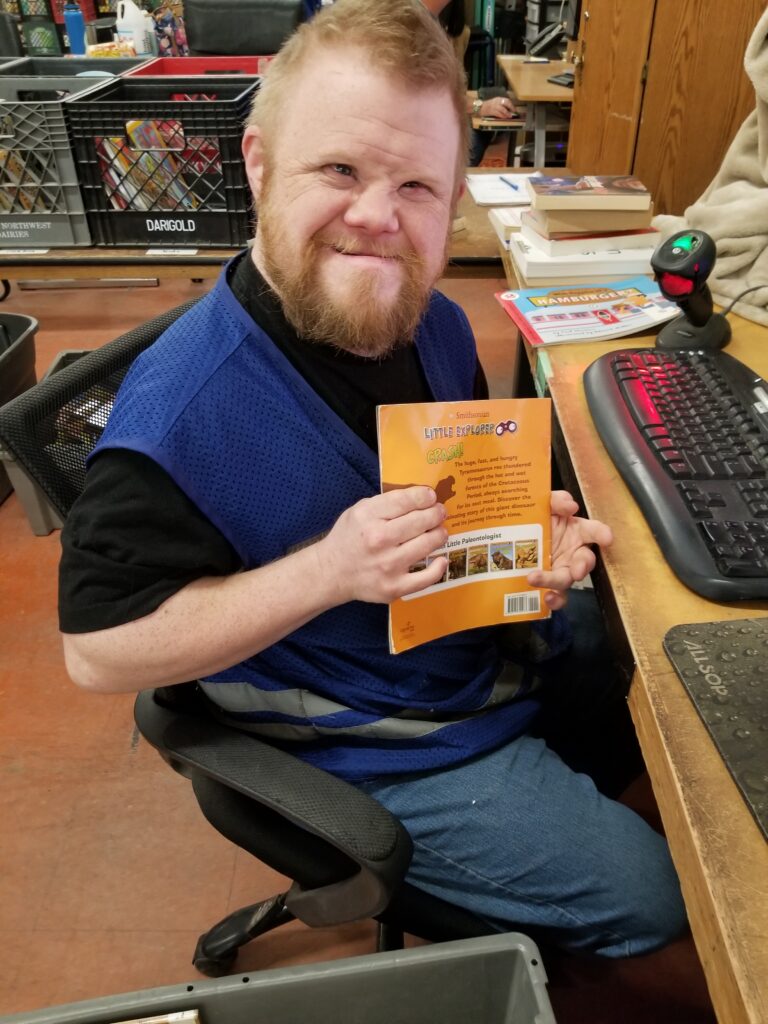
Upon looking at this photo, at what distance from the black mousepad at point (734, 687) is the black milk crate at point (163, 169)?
153cm

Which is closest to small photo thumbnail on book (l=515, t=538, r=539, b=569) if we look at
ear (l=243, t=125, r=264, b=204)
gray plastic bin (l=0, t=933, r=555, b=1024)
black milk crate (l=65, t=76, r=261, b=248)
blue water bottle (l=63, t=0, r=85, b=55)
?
gray plastic bin (l=0, t=933, r=555, b=1024)

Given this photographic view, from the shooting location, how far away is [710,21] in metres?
1.79

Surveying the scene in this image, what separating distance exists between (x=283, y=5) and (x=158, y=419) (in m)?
2.55

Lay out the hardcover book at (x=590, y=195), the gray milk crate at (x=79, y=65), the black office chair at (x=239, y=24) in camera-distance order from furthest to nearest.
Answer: the black office chair at (x=239, y=24) < the gray milk crate at (x=79, y=65) < the hardcover book at (x=590, y=195)

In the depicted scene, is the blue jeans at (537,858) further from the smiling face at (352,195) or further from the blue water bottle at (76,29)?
the blue water bottle at (76,29)

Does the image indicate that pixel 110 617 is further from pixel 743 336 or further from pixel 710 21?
pixel 710 21

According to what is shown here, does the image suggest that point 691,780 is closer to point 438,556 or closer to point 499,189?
point 438,556

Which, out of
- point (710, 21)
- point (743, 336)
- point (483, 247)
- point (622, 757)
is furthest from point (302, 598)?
point (710, 21)

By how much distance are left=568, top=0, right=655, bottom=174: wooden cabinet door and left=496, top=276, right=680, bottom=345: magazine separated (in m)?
0.85

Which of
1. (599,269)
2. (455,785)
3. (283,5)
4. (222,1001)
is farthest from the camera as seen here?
(283,5)

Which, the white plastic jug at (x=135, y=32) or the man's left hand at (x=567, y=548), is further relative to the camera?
the white plastic jug at (x=135, y=32)

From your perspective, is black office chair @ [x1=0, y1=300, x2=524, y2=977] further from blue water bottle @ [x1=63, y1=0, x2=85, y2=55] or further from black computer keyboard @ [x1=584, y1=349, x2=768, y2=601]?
blue water bottle @ [x1=63, y1=0, x2=85, y2=55]

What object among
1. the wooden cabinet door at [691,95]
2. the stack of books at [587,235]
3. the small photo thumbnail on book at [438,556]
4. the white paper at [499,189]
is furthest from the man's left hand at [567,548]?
the wooden cabinet door at [691,95]

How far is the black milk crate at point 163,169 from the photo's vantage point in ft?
5.74
